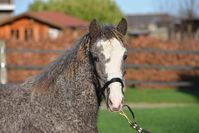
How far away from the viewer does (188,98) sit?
18.2 m

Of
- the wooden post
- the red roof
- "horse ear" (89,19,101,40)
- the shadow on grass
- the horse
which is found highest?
"horse ear" (89,19,101,40)

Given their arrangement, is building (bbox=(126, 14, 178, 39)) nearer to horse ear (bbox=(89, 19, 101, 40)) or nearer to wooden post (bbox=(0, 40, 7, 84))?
wooden post (bbox=(0, 40, 7, 84))

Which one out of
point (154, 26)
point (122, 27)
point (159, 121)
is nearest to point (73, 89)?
point (122, 27)

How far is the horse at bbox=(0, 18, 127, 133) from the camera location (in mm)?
5273

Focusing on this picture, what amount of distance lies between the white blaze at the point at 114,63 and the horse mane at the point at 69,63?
0.28ft

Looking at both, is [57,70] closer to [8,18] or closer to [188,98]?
[188,98]

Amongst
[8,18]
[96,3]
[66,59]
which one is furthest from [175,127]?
[96,3]

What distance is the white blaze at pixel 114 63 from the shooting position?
5113mm

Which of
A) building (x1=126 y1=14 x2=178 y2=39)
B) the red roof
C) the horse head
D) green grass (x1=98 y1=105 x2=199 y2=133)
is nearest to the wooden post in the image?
green grass (x1=98 y1=105 x2=199 y2=133)

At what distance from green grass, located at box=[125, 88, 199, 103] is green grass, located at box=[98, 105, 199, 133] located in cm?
274

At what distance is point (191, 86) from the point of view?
20.2 m

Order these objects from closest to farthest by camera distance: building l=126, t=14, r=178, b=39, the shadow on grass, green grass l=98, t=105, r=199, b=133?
green grass l=98, t=105, r=199, b=133 < the shadow on grass < building l=126, t=14, r=178, b=39

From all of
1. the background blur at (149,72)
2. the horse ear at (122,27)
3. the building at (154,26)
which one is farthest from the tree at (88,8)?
the horse ear at (122,27)

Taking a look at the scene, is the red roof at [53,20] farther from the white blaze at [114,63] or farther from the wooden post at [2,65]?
the white blaze at [114,63]
